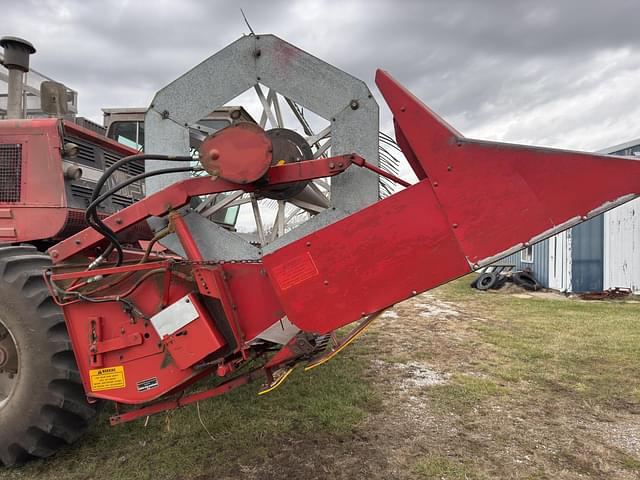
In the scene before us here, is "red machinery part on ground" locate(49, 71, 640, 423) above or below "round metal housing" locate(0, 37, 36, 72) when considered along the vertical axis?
below

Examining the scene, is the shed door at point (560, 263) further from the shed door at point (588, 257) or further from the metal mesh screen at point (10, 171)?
the metal mesh screen at point (10, 171)

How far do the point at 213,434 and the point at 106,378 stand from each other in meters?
0.98

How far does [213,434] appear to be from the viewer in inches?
123

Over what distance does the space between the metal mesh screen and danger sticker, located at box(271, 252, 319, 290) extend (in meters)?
2.17

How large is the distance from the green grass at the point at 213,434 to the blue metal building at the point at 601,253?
25.7 feet

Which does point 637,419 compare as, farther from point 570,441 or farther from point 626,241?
point 626,241

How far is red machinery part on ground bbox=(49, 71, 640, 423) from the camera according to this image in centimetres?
190

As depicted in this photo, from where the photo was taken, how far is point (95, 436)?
3.09m

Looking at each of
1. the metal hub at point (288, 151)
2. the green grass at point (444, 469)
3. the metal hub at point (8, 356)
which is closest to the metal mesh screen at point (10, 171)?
the metal hub at point (8, 356)

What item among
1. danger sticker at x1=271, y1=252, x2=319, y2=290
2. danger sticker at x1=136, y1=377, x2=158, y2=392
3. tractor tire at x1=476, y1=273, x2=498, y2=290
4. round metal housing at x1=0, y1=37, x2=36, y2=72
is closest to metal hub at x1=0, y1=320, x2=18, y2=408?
danger sticker at x1=136, y1=377, x2=158, y2=392

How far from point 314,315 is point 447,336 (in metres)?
4.64

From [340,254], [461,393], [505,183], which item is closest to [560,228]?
[505,183]

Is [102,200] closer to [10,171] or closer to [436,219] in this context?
[10,171]

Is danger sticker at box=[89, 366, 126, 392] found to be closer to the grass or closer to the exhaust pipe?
the grass
